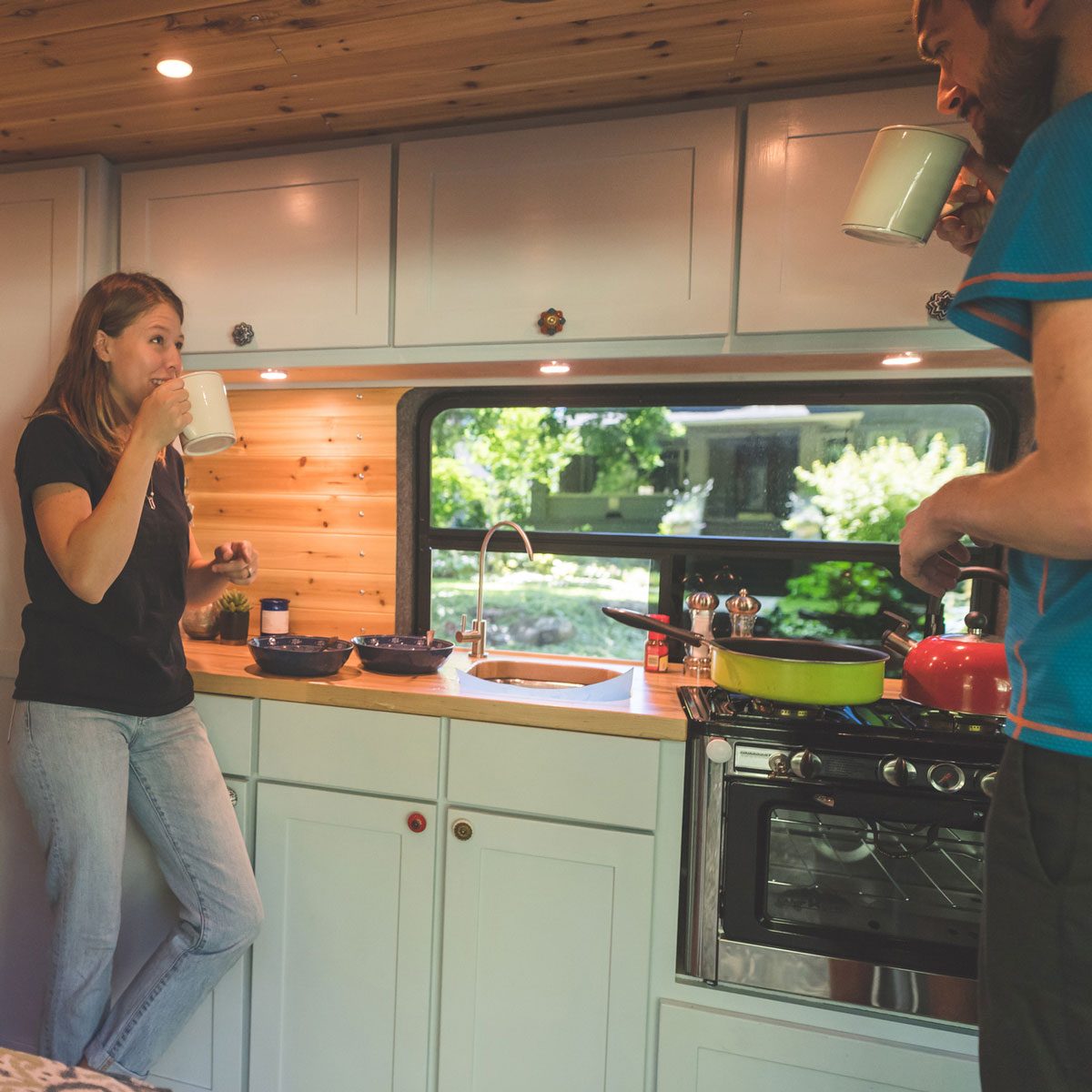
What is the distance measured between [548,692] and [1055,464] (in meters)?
1.33

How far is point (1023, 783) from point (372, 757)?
133 centimetres

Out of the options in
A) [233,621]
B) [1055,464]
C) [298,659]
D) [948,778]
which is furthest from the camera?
[233,621]

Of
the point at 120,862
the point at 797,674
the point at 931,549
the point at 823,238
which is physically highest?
the point at 823,238

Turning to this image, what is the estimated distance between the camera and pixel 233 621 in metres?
2.37

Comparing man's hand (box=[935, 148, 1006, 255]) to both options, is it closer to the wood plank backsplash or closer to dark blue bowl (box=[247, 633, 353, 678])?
dark blue bowl (box=[247, 633, 353, 678])

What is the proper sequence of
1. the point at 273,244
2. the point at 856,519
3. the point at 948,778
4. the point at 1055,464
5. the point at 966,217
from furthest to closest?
the point at 856,519
the point at 273,244
the point at 948,778
the point at 966,217
the point at 1055,464

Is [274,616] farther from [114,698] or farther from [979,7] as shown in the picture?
[979,7]

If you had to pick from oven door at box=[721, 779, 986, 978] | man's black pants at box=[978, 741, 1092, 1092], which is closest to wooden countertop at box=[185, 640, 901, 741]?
oven door at box=[721, 779, 986, 978]

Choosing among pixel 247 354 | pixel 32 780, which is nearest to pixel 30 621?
pixel 32 780

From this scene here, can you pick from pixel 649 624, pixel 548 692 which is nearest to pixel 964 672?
pixel 649 624

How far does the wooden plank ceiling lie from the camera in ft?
5.23

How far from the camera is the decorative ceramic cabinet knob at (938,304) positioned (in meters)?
1.72

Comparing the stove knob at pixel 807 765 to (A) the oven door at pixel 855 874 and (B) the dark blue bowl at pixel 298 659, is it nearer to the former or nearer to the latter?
(A) the oven door at pixel 855 874

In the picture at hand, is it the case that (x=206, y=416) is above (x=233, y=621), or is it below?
above
